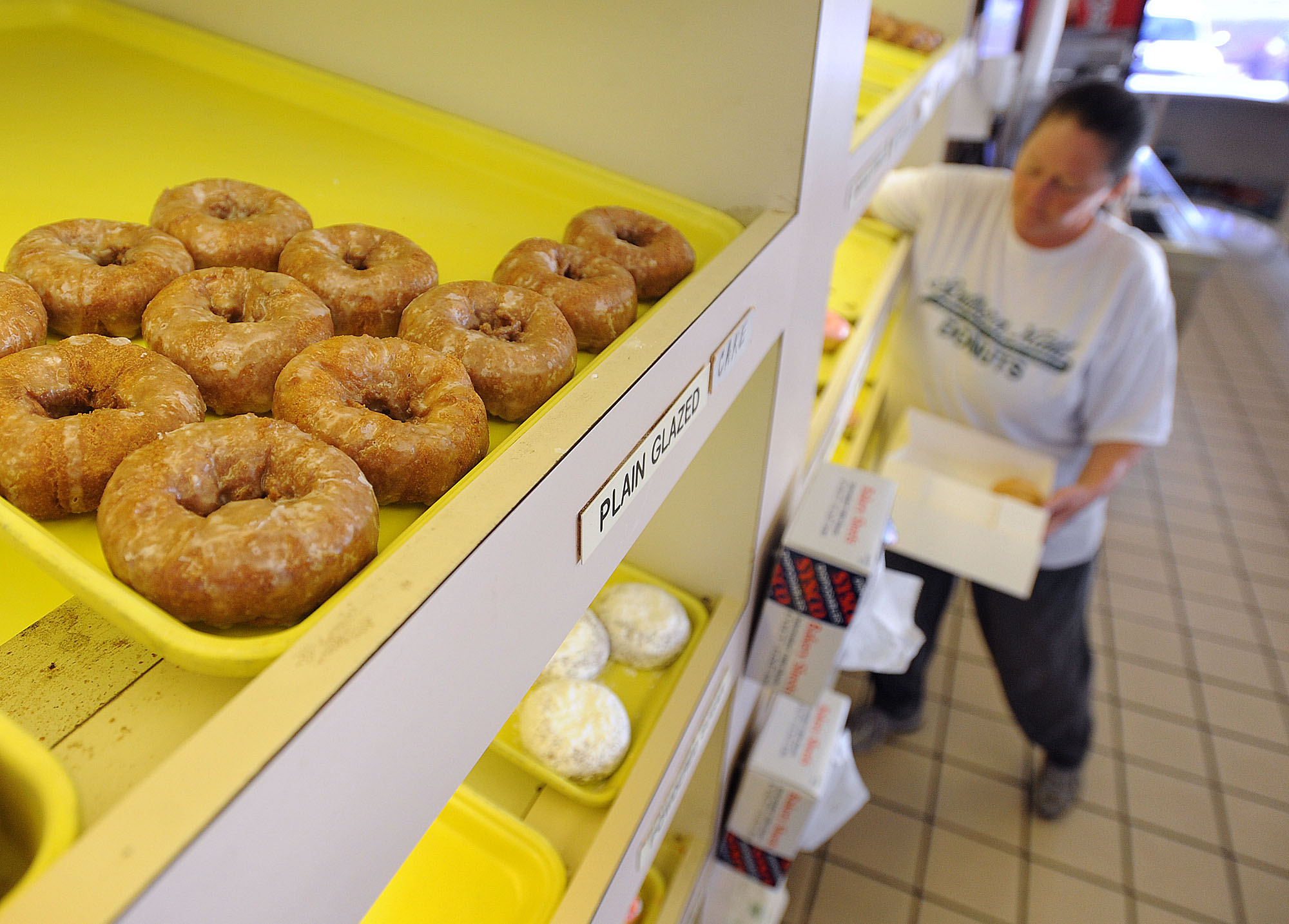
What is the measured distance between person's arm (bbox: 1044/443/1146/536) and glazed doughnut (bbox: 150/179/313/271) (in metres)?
1.85

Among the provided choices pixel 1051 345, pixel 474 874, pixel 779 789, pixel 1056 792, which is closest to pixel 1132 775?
pixel 1056 792

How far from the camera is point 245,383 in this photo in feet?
2.09

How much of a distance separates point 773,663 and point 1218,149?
794 centimetres

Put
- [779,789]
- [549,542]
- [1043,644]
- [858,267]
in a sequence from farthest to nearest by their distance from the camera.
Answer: [858,267], [1043,644], [779,789], [549,542]

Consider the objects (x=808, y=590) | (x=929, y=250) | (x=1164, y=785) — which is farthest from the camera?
(x=1164, y=785)

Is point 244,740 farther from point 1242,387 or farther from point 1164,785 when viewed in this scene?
point 1242,387

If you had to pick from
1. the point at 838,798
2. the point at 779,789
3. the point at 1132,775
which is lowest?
the point at 1132,775

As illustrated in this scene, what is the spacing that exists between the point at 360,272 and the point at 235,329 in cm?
15

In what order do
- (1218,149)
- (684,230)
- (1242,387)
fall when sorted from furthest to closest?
(1218,149)
(1242,387)
(684,230)

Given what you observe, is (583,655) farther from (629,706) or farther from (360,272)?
(360,272)

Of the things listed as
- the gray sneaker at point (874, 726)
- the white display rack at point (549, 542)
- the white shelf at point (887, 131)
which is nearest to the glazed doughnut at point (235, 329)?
the white display rack at point (549, 542)

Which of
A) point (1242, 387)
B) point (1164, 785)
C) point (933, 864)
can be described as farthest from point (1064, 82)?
point (933, 864)

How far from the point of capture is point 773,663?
4.83 ft

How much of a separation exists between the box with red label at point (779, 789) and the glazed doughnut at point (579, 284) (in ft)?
3.58
